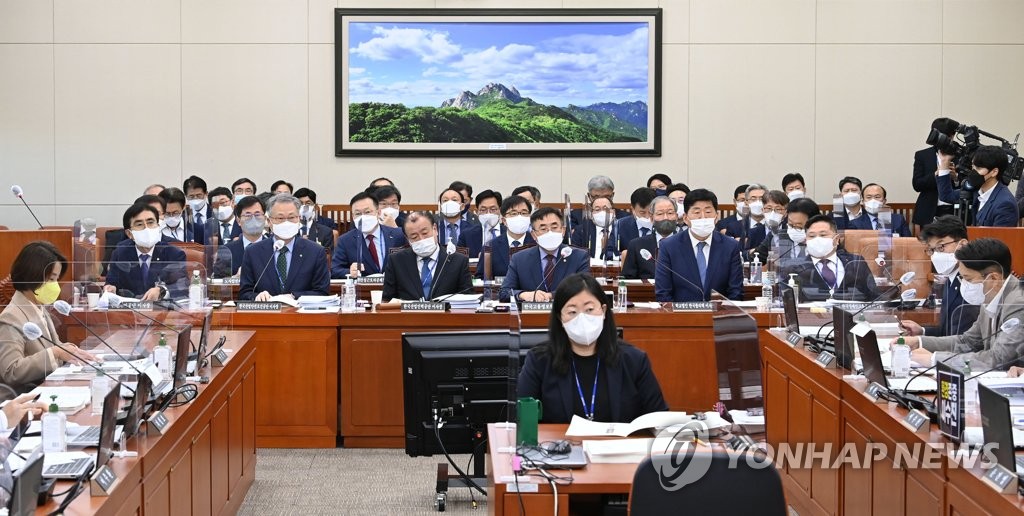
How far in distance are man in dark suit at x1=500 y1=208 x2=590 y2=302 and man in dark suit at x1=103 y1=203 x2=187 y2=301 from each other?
1.98 metres

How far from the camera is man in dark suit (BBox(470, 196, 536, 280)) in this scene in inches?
320

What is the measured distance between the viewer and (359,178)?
1281cm

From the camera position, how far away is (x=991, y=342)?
4293 mm

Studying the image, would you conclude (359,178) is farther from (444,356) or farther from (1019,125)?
(444,356)

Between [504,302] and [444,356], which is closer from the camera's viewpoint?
[444,356]

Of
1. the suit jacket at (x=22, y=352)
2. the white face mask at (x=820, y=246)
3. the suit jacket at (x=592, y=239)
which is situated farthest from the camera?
the suit jacket at (x=592, y=239)

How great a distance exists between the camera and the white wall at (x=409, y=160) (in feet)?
41.4

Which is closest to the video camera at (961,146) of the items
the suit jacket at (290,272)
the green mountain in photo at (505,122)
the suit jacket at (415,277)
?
the green mountain in photo at (505,122)

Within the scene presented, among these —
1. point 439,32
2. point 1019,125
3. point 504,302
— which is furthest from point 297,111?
point 1019,125

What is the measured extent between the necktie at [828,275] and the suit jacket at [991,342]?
105 cm

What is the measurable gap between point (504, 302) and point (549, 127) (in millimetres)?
6249

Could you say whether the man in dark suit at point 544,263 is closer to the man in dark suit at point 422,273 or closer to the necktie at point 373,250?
the man in dark suit at point 422,273

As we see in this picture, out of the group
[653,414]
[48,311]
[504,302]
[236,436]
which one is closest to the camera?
[653,414]

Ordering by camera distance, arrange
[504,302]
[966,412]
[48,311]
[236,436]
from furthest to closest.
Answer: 1. [504,302]
2. [236,436]
3. [48,311]
4. [966,412]
